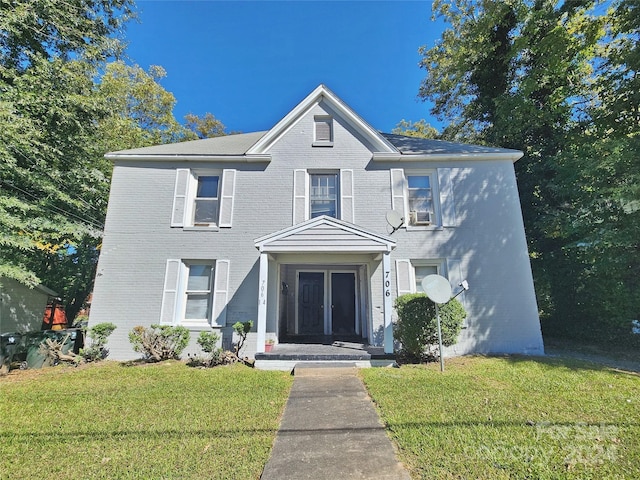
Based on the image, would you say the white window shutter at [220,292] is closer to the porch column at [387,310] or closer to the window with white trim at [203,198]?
the window with white trim at [203,198]

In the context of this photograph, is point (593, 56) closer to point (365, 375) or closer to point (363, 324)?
point (363, 324)

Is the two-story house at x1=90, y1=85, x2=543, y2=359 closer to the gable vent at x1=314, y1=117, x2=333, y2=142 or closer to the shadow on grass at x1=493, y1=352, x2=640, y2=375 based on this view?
the gable vent at x1=314, y1=117, x2=333, y2=142

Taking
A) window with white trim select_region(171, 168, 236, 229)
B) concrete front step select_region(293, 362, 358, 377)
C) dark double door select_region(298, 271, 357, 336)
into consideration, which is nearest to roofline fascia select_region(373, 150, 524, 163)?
dark double door select_region(298, 271, 357, 336)

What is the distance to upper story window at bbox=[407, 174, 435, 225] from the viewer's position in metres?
9.23

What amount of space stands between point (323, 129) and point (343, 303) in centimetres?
611

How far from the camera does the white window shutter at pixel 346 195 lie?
8.98 m

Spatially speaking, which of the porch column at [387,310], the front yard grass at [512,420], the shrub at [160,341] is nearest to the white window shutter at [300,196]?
the porch column at [387,310]

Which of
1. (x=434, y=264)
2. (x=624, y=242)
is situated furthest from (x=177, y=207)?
(x=624, y=242)

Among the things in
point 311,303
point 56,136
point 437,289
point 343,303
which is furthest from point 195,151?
point 437,289

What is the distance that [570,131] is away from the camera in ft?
36.0

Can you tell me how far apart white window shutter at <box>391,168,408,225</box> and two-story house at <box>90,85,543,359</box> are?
0.04m

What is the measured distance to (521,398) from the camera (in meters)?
4.76

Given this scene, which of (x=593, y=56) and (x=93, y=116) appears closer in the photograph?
(x=93, y=116)

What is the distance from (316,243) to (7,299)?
9.28m
